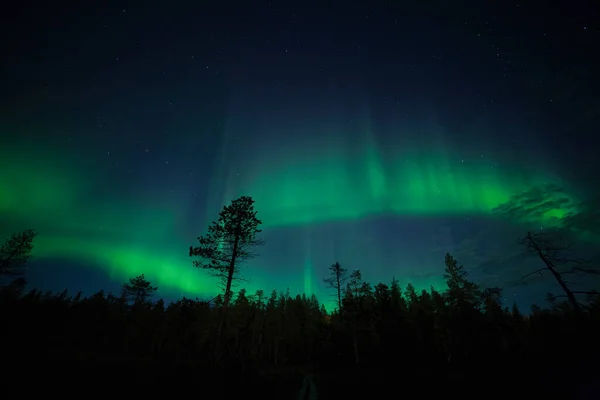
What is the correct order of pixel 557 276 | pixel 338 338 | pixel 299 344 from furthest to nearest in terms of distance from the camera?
pixel 299 344, pixel 338 338, pixel 557 276

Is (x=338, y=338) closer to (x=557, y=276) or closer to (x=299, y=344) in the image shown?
(x=299, y=344)

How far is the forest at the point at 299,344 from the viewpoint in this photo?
452 inches

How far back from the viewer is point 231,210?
23.6m

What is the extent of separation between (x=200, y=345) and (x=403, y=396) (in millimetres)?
63411

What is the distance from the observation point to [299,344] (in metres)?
53.8

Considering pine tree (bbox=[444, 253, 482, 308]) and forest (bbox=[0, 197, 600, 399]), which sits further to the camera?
pine tree (bbox=[444, 253, 482, 308])

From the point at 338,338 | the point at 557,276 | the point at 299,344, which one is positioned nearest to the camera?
the point at 557,276

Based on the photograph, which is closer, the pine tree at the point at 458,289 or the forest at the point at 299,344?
the forest at the point at 299,344

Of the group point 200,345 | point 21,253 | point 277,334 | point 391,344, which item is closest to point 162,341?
point 200,345

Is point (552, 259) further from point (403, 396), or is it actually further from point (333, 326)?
point (333, 326)

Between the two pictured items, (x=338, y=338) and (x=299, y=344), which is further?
(x=299, y=344)

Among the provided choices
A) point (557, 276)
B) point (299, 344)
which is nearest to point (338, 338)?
point (299, 344)

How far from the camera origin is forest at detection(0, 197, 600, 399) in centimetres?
1149

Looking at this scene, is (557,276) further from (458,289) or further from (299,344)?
(299,344)
